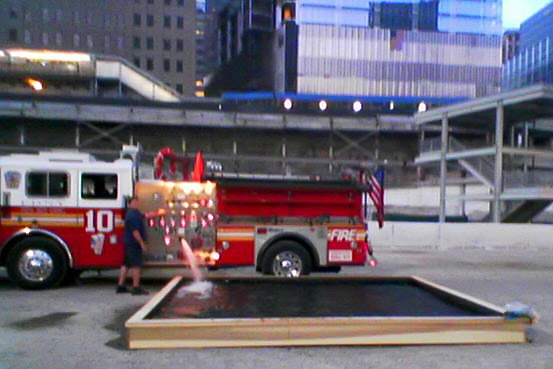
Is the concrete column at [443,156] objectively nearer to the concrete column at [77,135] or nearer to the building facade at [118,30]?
the concrete column at [77,135]

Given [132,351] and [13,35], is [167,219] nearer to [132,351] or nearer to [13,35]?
[132,351]

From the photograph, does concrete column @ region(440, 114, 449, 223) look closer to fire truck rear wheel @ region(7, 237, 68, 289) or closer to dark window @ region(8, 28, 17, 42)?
fire truck rear wheel @ region(7, 237, 68, 289)

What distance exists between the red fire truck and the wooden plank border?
375 centimetres

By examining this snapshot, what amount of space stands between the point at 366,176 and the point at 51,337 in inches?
267

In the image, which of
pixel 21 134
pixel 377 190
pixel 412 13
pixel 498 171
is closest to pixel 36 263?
pixel 377 190

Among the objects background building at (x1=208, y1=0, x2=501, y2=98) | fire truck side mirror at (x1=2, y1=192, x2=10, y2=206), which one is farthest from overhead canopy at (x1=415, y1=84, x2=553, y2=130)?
background building at (x1=208, y1=0, x2=501, y2=98)

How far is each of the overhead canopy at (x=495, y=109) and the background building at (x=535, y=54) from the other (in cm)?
4599

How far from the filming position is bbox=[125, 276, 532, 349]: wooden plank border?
6324 millimetres

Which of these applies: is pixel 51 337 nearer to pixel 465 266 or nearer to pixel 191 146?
pixel 465 266

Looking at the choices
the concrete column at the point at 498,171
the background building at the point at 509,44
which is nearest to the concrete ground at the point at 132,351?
the concrete column at the point at 498,171

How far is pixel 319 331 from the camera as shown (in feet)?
21.4

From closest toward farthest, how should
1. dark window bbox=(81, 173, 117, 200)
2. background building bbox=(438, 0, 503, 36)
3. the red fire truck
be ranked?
the red fire truck
dark window bbox=(81, 173, 117, 200)
background building bbox=(438, 0, 503, 36)

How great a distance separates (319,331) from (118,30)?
94080 mm

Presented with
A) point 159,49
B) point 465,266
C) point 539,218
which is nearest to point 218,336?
point 465,266
